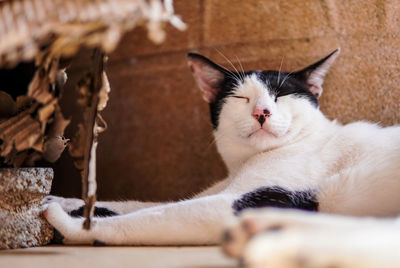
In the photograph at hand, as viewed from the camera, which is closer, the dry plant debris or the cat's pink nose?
the dry plant debris

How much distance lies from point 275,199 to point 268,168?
0.15 metres

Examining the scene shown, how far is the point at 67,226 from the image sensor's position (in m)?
1.28

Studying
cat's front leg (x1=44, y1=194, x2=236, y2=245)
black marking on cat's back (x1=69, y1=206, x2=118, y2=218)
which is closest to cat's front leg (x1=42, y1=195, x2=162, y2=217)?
black marking on cat's back (x1=69, y1=206, x2=118, y2=218)

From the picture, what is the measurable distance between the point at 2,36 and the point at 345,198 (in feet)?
3.56

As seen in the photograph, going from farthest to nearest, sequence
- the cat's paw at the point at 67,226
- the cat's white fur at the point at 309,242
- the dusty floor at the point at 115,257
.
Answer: the cat's paw at the point at 67,226 < the dusty floor at the point at 115,257 < the cat's white fur at the point at 309,242

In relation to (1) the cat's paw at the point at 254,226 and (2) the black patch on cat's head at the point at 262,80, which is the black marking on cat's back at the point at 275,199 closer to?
(2) the black patch on cat's head at the point at 262,80

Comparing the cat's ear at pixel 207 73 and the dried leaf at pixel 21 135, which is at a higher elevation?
the cat's ear at pixel 207 73

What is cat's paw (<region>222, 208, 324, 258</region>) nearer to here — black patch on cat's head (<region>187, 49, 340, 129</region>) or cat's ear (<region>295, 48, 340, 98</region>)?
black patch on cat's head (<region>187, 49, 340, 129</region>)

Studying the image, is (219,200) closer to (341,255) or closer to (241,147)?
(241,147)

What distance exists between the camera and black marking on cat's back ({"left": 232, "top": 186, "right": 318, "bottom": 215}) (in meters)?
1.25

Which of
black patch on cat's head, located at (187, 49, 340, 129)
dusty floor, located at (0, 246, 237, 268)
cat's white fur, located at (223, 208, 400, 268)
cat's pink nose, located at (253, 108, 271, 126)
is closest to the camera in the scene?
cat's white fur, located at (223, 208, 400, 268)

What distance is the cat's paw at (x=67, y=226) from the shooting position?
125cm

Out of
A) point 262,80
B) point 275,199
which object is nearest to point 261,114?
point 262,80

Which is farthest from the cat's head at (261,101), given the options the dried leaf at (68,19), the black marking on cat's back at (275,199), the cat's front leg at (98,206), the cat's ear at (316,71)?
the dried leaf at (68,19)
